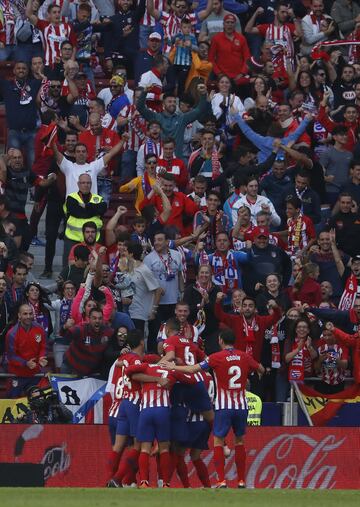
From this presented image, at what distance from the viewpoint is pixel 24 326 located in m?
21.3

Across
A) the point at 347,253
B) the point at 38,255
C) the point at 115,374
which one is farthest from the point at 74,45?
the point at 115,374

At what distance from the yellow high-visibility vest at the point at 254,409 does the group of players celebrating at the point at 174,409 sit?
53.3 inches

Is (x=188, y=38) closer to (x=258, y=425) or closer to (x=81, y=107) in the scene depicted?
(x=81, y=107)

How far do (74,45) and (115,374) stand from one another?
8.67 metres

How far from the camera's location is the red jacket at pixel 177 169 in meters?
24.2

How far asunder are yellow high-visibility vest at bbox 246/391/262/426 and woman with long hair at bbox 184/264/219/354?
1062mm

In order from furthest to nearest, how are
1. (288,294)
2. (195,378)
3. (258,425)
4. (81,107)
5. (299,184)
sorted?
(81,107)
(299,184)
(288,294)
(258,425)
(195,378)

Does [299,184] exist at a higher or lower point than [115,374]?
higher

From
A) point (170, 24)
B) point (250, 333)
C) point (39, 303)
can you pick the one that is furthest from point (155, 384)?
point (170, 24)

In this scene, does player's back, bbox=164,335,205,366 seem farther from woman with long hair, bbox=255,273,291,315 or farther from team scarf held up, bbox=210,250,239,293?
team scarf held up, bbox=210,250,239,293

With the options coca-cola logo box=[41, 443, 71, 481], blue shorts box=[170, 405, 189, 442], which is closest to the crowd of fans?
coca-cola logo box=[41, 443, 71, 481]

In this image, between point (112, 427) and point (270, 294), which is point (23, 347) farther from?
point (270, 294)

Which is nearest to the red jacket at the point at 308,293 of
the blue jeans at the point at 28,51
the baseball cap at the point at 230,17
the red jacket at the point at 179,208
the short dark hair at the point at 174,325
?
the red jacket at the point at 179,208

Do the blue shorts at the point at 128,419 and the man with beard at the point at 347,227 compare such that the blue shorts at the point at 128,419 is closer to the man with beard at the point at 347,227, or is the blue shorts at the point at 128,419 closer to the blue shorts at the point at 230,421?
the blue shorts at the point at 230,421
